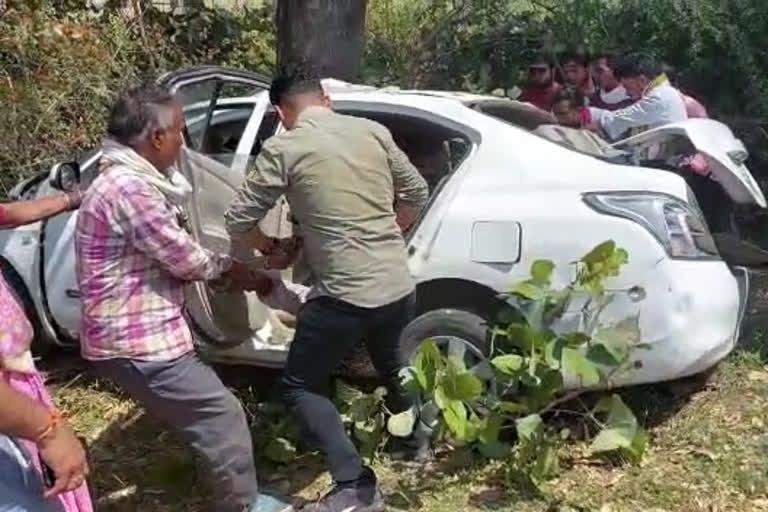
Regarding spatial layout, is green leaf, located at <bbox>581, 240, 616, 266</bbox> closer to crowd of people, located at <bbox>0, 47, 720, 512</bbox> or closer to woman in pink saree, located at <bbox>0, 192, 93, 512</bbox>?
crowd of people, located at <bbox>0, 47, 720, 512</bbox>

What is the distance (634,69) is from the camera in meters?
7.11

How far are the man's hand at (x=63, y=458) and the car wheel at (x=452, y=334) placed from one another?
2287 millimetres

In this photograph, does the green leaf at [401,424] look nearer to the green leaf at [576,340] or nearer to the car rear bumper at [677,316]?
the green leaf at [576,340]

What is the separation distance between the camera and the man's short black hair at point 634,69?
709 cm

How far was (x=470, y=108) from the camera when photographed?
4.84 metres

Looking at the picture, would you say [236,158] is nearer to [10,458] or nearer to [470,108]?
[470,108]

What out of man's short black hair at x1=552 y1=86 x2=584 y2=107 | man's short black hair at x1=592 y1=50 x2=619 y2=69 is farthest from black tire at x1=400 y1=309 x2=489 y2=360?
man's short black hair at x1=592 y1=50 x2=619 y2=69

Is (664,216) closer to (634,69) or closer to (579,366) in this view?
(579,366)

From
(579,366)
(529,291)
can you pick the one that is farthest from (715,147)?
(579,366)

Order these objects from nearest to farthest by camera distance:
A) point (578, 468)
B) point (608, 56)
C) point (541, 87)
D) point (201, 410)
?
1. point (201, 410)
2. point (578, 468)
3. point (541, 87)
4. point (608, 56)

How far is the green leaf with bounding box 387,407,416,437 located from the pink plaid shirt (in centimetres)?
105

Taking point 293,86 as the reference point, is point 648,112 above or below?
below

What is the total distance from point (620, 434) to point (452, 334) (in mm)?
811

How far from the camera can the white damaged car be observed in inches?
171
